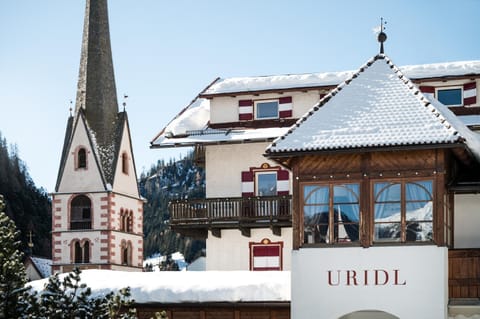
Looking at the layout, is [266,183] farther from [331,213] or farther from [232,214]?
[331,213]

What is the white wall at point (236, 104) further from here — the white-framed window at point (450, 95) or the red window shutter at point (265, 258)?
the red window shutter at point (265, 258)

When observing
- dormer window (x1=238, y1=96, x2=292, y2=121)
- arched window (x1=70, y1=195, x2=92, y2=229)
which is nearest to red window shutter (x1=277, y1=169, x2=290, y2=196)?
dormer window (x1=238, y1=96, x2=292, y2=121)

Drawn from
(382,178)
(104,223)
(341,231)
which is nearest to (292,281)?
(341,231)

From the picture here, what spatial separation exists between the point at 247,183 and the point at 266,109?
3080 millimetres

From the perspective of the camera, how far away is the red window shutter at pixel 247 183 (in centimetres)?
3716

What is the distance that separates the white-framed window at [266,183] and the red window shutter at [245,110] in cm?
242

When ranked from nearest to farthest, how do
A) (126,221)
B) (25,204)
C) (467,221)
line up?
(467,221)
(126,221)
(25,204)

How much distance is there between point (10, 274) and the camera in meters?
19.7

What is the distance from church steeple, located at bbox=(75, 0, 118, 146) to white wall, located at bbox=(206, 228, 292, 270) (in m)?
34.3

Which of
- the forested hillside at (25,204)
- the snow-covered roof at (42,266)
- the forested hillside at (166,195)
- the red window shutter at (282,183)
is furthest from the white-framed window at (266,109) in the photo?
the forested hillside at (166,195)

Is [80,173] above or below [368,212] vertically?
above

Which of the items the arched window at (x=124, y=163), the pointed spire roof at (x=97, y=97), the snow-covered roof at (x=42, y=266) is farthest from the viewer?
the snow-covered roof at (x=42, y=266)

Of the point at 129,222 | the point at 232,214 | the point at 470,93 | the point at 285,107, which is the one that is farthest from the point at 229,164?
the point at 129,222

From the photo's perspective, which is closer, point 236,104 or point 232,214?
point 232,214
